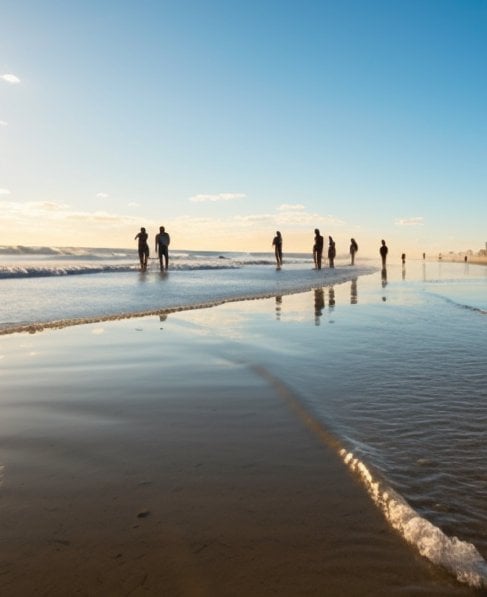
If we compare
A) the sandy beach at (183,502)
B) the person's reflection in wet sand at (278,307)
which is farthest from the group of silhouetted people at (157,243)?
the sandy beach at (183,502)

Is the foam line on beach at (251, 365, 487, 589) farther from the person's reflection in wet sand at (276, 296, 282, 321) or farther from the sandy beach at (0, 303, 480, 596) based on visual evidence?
the person's reflection in wet sand at (276, 296, 282, 321)

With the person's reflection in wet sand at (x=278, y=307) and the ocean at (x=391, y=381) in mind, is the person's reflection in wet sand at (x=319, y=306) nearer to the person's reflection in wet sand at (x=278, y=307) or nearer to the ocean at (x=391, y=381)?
the ocean at (x=391, y=381)

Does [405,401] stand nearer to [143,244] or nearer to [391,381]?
[391,381]

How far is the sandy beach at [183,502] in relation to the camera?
167cm

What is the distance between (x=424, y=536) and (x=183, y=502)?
1.05 m

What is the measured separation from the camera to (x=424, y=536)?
1.87m

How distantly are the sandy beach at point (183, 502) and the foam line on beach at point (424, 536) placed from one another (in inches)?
1.9

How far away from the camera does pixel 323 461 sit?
2590 mm

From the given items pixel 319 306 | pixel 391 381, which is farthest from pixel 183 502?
pixel 319 306

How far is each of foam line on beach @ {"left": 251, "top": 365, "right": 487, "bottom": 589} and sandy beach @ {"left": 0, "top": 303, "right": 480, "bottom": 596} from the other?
0.05 m

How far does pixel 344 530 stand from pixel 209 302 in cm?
945

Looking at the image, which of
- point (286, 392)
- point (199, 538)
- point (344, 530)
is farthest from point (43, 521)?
point (286, 392)

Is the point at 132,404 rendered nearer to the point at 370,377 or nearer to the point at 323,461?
the point at 323,461

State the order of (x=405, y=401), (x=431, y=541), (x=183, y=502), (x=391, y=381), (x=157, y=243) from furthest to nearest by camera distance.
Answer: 1. (x=157, y=243)
2. (x=391, y=381)
3. (x=405, y=401)
4. (x=183, y=502)
5. (x=431, y=541)
